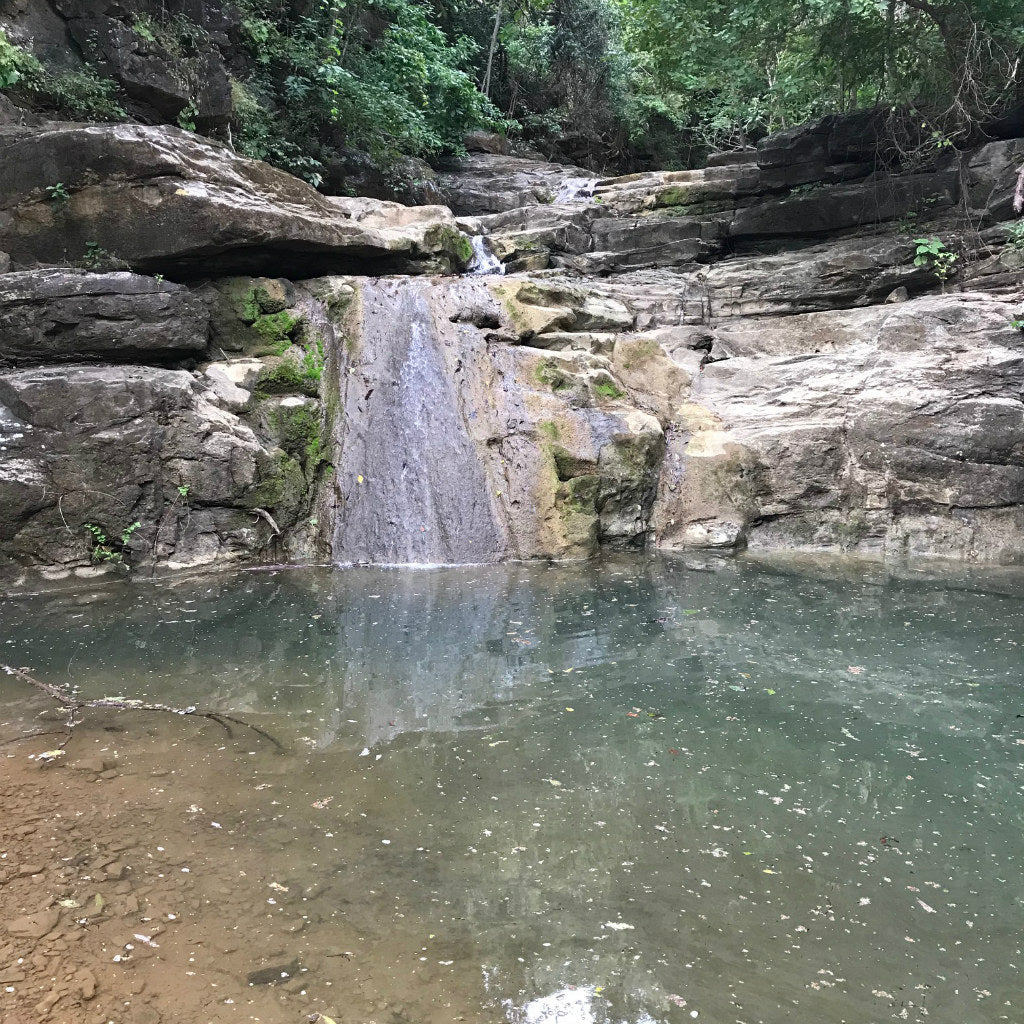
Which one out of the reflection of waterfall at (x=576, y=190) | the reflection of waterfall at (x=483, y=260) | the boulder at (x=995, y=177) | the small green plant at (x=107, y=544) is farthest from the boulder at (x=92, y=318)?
the boulder at (x=995, y=177)

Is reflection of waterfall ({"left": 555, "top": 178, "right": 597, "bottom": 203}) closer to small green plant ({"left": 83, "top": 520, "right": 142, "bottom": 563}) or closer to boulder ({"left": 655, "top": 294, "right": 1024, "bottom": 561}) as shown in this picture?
boulder ({"left": 655, "top": 294, "right": 1024, "bottom": 561})

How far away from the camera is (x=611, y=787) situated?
3.47 metres

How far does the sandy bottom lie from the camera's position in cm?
220

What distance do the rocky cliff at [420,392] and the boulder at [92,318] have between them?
2 cm

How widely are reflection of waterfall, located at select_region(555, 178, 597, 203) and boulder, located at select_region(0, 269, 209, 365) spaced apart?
968 centimetres

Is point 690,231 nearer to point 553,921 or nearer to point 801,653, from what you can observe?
point 801,653

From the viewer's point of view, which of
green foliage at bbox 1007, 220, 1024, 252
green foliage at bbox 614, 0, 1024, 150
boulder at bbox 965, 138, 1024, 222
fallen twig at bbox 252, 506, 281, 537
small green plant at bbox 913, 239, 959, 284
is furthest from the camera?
boulder at bbox 965, 138, 1024, 222

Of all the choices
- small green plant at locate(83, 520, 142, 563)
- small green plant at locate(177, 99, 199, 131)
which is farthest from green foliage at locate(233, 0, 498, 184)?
small green plant at locate(83, 520, 142, 563)

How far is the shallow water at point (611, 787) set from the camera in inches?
92.9

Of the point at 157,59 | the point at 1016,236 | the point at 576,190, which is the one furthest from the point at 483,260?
the point at 1016,236

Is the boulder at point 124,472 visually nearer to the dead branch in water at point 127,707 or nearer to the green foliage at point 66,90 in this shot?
the dead branch in water at point 127,707

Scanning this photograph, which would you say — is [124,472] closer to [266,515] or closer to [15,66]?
[266,515]

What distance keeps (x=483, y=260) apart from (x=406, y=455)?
16.7 feet

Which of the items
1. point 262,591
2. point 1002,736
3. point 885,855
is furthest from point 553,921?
point 262,591
